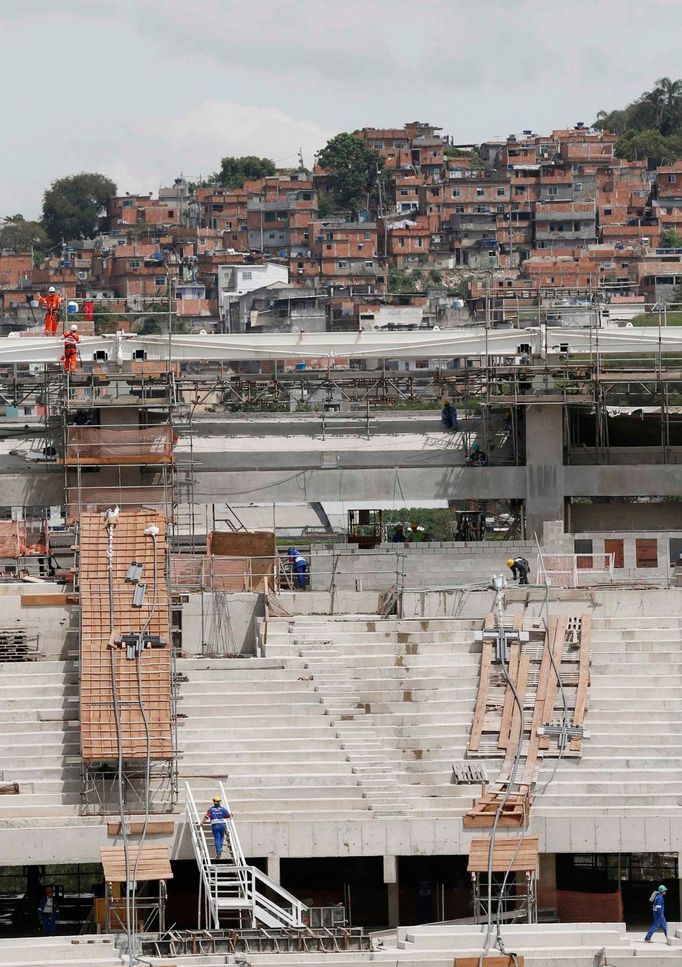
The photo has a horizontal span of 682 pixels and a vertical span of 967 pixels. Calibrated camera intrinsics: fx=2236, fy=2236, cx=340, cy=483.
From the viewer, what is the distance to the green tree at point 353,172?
176 meters

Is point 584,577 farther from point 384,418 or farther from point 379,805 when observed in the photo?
point 384,418

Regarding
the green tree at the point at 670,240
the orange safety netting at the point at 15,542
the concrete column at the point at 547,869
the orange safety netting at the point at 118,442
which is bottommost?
the concrete column at the point at 547,869

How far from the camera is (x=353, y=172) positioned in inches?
6959

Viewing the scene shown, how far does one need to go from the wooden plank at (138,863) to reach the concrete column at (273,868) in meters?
1.35

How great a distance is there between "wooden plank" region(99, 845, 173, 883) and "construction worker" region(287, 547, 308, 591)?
9.71 m

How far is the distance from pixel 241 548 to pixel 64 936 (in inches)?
502

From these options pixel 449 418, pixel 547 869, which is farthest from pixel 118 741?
pixel 449 418

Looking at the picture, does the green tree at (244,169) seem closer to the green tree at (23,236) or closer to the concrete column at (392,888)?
the green tree at (23,236)

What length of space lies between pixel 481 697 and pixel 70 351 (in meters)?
13.1

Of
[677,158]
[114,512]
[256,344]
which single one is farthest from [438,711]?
[677,158]

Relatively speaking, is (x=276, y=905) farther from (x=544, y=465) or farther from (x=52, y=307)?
(x=52, y=307)

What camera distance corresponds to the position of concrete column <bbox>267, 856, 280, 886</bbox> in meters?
30.1

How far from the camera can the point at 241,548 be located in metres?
40.5

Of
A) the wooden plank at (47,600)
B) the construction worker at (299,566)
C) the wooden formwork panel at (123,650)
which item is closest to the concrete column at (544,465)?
the construction worker at (299,566)
